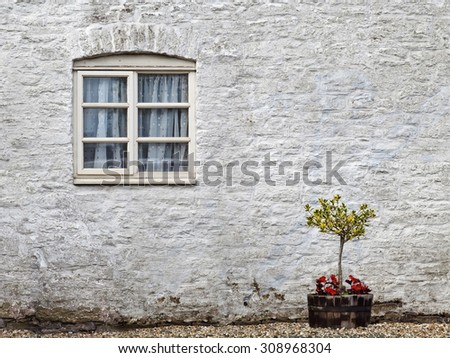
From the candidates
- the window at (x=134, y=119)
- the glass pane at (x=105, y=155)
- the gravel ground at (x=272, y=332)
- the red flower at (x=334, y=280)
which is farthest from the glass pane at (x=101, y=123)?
the red flower at (x=334, y=280)

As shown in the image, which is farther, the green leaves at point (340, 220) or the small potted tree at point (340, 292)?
the green leaves at point (340, 220)

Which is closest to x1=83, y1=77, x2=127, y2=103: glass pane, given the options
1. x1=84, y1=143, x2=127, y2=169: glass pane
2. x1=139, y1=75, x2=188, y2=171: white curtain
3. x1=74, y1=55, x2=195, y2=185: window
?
x1=74, y1=55, x2=195, y2=185: window

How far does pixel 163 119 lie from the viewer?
10.4 m

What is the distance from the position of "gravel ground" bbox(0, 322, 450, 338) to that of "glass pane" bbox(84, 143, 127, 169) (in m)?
1.61

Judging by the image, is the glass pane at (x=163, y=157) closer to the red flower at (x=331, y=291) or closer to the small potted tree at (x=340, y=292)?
the small potted tree at (x=340, y=292)

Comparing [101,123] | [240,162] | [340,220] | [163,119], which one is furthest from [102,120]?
[340,220]

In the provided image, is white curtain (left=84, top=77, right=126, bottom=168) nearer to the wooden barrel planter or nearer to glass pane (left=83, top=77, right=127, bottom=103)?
glass pane (left=83, top=77, right=127, bottom=103)

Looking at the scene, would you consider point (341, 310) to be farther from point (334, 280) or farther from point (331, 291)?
point (334, 280)

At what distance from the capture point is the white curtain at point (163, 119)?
10.4 m

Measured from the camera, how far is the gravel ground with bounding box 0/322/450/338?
9.24 metres

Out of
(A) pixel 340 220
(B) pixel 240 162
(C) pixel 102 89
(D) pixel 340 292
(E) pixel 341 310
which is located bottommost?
(E) pixel 341 310

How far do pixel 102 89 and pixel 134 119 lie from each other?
432 millimetres

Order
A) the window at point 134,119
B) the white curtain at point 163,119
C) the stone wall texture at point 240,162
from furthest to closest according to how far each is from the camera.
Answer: the white curtain at point 163,119, the window at point 134,119, the stone wall texture at point 240,162
